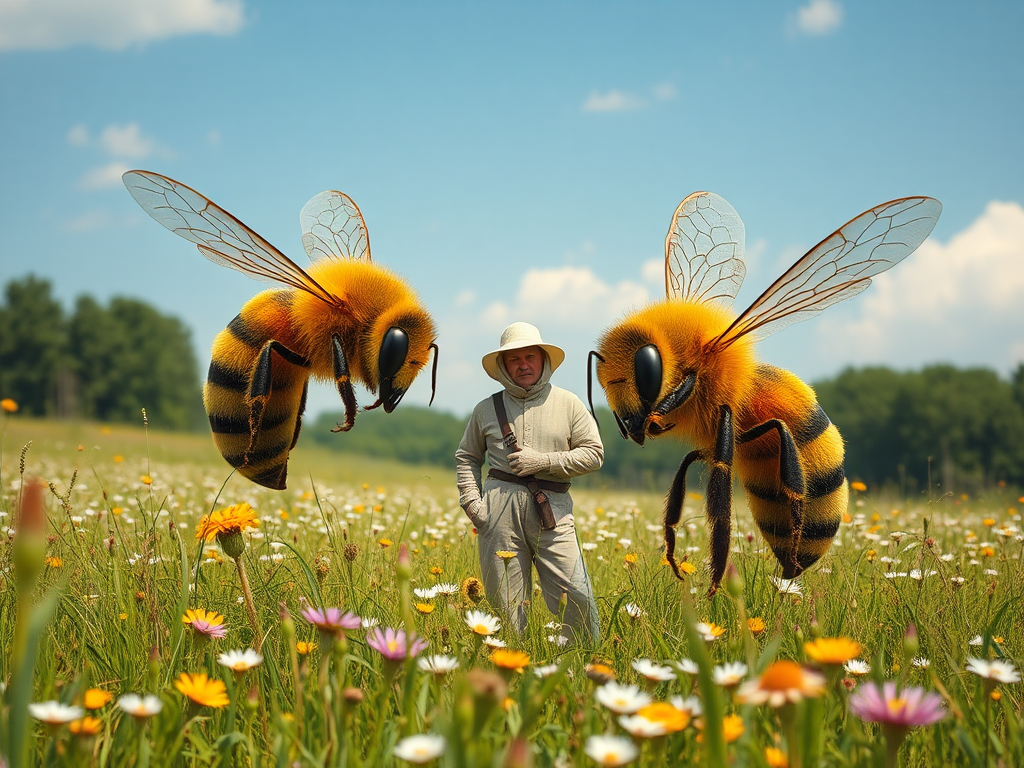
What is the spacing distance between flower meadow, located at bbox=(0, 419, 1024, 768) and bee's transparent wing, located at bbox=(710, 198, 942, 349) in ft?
4.76

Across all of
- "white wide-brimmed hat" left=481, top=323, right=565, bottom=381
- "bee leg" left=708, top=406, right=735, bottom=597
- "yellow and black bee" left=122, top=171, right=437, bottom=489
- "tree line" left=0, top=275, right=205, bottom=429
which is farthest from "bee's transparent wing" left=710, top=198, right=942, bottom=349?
"tree line" left=0, top=275, right=205, bottom=429

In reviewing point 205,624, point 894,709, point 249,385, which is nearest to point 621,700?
point 894,709

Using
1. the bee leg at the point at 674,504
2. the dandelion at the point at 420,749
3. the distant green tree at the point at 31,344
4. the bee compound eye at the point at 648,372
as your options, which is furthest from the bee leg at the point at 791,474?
the distant green tree at the point at 31,344

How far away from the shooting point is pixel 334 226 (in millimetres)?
5277

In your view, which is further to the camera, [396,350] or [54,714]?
[396,350]

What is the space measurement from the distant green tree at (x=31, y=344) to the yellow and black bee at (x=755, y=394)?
77.6 meters

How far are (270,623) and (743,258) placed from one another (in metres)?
3.41

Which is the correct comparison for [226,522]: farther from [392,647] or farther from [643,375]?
[643,375]

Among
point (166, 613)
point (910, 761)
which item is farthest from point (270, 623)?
point (910, 761)

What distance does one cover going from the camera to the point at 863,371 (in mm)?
76312

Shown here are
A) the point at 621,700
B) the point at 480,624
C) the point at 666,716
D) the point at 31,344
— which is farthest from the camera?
the point at 31,344

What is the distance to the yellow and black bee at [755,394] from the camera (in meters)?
3.74

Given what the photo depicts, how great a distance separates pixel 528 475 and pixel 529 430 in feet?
1.00

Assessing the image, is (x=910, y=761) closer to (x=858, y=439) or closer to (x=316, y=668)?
(x=316, y=668)
